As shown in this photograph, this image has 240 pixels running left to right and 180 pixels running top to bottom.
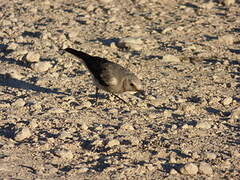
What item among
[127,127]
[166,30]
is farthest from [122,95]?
[166,30]

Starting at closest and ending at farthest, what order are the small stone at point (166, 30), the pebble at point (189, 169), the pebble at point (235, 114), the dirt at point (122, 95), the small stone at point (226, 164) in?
the pebble at point (189, 169) → the small stone at point (226, 164) → the dirt at point (122, 95) → the pebble at point (235, 114) → the small stone at point (166, 30)

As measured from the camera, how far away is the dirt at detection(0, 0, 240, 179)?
6.16 meters

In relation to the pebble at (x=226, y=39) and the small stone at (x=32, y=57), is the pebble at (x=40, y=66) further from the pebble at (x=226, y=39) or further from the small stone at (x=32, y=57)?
the pebble at (x=226, y=39)

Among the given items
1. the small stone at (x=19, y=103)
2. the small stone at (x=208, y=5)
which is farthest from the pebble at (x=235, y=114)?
the small stone at (x=208, y=5)

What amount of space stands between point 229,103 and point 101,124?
1956 millimetres

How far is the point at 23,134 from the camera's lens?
22.1 ft

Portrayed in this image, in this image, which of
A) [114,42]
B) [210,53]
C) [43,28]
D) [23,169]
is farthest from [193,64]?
[23,169]

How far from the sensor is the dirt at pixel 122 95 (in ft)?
20.2

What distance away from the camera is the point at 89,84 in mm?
8672

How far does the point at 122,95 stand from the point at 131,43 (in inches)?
72.0

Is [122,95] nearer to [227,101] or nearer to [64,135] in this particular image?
[227,101]

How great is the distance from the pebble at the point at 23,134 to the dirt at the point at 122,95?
0.01 m

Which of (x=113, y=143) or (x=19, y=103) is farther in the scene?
(x=19, y=103)

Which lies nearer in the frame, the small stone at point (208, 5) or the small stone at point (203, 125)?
the small stone at point (203, 125)
